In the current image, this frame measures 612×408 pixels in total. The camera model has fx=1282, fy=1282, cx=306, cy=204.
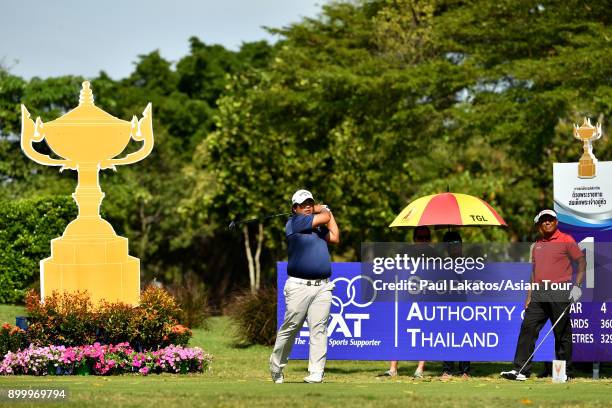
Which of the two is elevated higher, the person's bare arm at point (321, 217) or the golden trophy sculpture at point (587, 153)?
the golden trophy sculpture at point (587, 153)

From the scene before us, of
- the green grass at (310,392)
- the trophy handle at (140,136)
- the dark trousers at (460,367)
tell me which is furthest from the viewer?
the trophy handle at (140,136)

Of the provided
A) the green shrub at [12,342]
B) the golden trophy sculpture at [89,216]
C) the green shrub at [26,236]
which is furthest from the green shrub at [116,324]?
the green shrub at [26,236]

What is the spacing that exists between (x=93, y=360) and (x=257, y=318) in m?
5.91

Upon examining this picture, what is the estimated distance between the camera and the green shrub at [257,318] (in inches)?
834

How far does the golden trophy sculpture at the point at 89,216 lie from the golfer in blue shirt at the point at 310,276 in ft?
13.5

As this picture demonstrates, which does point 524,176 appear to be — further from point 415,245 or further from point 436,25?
point 415,245

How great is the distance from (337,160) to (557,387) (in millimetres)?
25968

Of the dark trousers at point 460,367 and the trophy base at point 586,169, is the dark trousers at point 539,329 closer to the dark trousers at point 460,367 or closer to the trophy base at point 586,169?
the dark trousers at point 460,367

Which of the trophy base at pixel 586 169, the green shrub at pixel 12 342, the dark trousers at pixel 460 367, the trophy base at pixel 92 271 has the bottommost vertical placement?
the dark trousers at pixel 460 367

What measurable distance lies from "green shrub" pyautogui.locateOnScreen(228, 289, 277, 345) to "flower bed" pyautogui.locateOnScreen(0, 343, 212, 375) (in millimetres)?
5082

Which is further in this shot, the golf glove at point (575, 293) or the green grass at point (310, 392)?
the golf glove at point (575, 293)

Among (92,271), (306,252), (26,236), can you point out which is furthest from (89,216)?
(26,236)

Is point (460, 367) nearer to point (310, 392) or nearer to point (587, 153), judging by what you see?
point (587, 153)

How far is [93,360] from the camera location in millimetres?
15664
